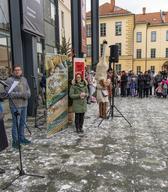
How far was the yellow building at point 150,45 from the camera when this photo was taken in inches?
2023

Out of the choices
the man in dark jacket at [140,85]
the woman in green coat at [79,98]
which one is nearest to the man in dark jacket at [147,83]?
the man in dark jacket at [140,85]

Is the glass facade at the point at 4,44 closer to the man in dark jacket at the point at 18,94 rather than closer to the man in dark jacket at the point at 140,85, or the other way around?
the man in dark jacket at the point at 18,94

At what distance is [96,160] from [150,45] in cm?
4972

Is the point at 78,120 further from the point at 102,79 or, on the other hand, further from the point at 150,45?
the point at 150,45

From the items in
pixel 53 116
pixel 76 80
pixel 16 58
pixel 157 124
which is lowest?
pixel 157 124

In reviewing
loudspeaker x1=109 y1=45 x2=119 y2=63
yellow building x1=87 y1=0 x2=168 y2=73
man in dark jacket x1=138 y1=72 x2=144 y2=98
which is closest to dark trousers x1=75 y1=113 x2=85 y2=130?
loudspeaker x1=109 y1=45 x2=119 y2=63

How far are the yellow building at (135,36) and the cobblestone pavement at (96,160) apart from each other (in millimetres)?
37891

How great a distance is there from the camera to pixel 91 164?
4.83 m

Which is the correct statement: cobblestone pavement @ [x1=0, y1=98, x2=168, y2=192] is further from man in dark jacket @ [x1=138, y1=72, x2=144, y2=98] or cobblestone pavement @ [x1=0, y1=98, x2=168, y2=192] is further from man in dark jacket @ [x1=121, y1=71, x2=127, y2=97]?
man in dark jacket @ [x1=121, y1=71, x2=127, y2=97]

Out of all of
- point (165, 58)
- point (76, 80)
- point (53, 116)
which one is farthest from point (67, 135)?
point (165, 58)

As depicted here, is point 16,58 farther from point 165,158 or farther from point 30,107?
point 165,158

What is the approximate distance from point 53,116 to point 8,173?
8.04 ft

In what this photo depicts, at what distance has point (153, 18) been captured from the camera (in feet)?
180

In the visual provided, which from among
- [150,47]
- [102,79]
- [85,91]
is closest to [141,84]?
[102,79]
